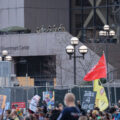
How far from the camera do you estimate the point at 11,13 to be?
165ft

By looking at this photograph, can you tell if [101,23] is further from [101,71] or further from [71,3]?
[101,71]

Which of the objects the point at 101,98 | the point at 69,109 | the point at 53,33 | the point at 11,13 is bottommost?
the point at 101,98

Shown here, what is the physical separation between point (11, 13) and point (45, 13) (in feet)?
10.1

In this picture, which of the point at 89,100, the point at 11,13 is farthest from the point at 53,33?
the point at 89,100

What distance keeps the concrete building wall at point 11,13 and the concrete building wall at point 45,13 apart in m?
0.47

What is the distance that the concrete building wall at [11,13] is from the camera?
1964 inches

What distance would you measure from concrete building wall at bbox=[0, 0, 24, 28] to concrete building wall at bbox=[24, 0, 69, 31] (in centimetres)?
47

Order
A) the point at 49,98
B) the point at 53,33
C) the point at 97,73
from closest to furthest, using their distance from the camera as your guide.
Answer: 1. the point at 97,73
2. the point at 49,98
3. the point at 53,33

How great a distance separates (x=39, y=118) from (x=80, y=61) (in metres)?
23.6

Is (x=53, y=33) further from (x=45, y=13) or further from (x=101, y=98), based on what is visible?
(x=101, y=98)

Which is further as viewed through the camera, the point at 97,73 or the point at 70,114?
the point at 97,73

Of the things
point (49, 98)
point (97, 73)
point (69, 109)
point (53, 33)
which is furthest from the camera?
point (53, 33)

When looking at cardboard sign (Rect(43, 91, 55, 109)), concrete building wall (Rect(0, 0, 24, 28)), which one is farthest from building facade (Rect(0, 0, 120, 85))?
cardboard sign (Rect(43, 91, 55, 109))

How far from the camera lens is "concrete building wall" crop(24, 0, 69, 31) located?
165ft
